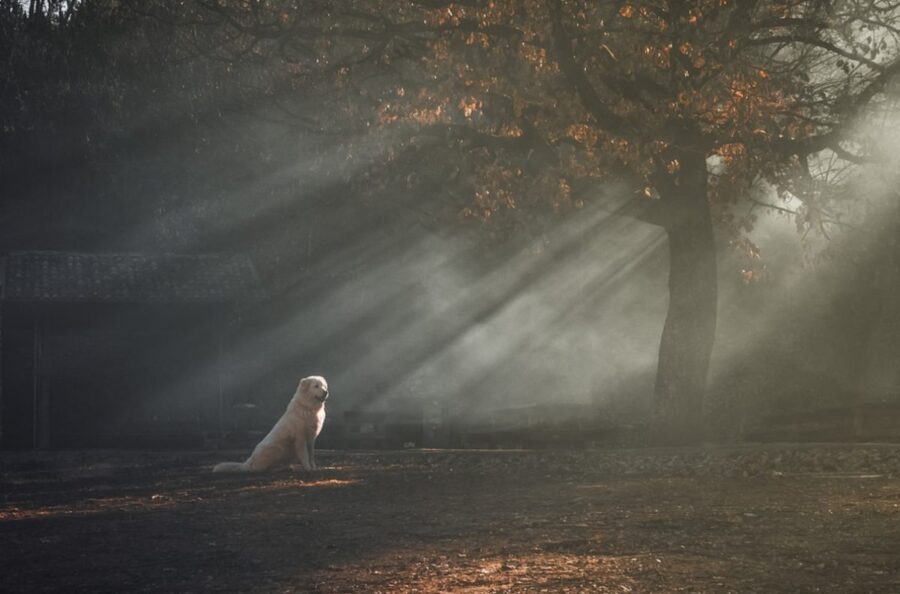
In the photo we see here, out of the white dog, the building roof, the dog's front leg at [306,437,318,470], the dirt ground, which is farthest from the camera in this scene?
the building roof

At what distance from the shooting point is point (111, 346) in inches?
1529

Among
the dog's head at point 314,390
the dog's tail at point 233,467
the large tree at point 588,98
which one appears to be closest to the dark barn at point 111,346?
the large tree at point 588,98

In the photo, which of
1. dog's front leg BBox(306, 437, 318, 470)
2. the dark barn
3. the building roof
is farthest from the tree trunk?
the building roof

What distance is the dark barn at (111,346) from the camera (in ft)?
122

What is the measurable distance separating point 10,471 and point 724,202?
14.0 metres

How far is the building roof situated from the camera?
1491 inches

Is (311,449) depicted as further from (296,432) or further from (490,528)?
(490,528)

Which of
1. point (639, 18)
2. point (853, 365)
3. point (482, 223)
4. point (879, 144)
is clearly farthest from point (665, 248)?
point (639, 18)

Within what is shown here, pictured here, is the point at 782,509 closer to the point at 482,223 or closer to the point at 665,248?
the point at 482,223

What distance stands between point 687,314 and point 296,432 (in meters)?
7.49

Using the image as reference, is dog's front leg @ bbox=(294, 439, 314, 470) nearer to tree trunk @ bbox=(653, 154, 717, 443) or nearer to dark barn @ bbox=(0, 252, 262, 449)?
tree trunk @ bbox=(653, 154, 717, 443)

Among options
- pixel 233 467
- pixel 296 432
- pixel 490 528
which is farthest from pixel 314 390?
pixel 490 528

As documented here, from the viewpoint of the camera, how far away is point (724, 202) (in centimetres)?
2247

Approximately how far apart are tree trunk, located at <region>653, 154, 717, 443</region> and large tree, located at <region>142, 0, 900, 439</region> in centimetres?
3
